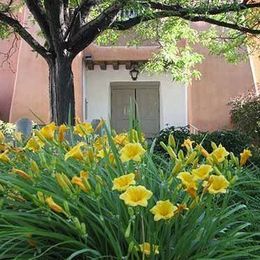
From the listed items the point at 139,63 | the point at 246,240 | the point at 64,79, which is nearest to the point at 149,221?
the point at 246,240

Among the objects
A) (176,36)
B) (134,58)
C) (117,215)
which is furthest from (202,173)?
(134,58)

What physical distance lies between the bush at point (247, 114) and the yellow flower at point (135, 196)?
37.6 feet

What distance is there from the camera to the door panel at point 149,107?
17531 millimetres

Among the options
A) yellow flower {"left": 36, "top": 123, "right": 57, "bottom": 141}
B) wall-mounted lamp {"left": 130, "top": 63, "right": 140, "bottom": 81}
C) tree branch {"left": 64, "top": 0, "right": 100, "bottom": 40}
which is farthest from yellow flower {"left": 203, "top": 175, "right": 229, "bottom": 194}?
wall-mounted lamp {"left": 130, "top": 63, "right": 140, "bottom": 81}

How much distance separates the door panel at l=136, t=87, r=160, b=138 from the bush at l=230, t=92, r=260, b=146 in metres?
2.71

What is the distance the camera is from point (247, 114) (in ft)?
47.5

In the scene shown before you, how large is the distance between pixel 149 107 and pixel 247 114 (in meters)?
4.12

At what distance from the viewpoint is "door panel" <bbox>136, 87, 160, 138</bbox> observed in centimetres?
1753

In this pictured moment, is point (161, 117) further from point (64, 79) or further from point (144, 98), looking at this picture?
point (64, 79)

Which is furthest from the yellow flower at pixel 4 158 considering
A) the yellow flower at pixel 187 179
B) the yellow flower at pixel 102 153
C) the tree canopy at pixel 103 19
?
the tree canopy at pixel 103 19

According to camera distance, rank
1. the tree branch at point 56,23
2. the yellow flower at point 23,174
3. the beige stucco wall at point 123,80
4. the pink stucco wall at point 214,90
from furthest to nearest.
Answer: the beige stucco wall at point 123,80, the pink stucco wall at point 214,90, the tree branch at point 56,23, the yellow flower at point 23,174

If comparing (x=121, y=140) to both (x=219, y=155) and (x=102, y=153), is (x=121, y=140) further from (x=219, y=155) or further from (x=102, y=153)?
(x=219, y=155)

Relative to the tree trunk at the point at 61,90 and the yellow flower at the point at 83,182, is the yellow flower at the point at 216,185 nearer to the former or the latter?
the yellow flower at the point at 83,182

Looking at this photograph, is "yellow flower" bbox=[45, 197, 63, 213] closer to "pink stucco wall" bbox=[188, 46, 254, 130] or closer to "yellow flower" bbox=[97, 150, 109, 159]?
"yellow flower" bbox=[97, 150, 109, 159]
